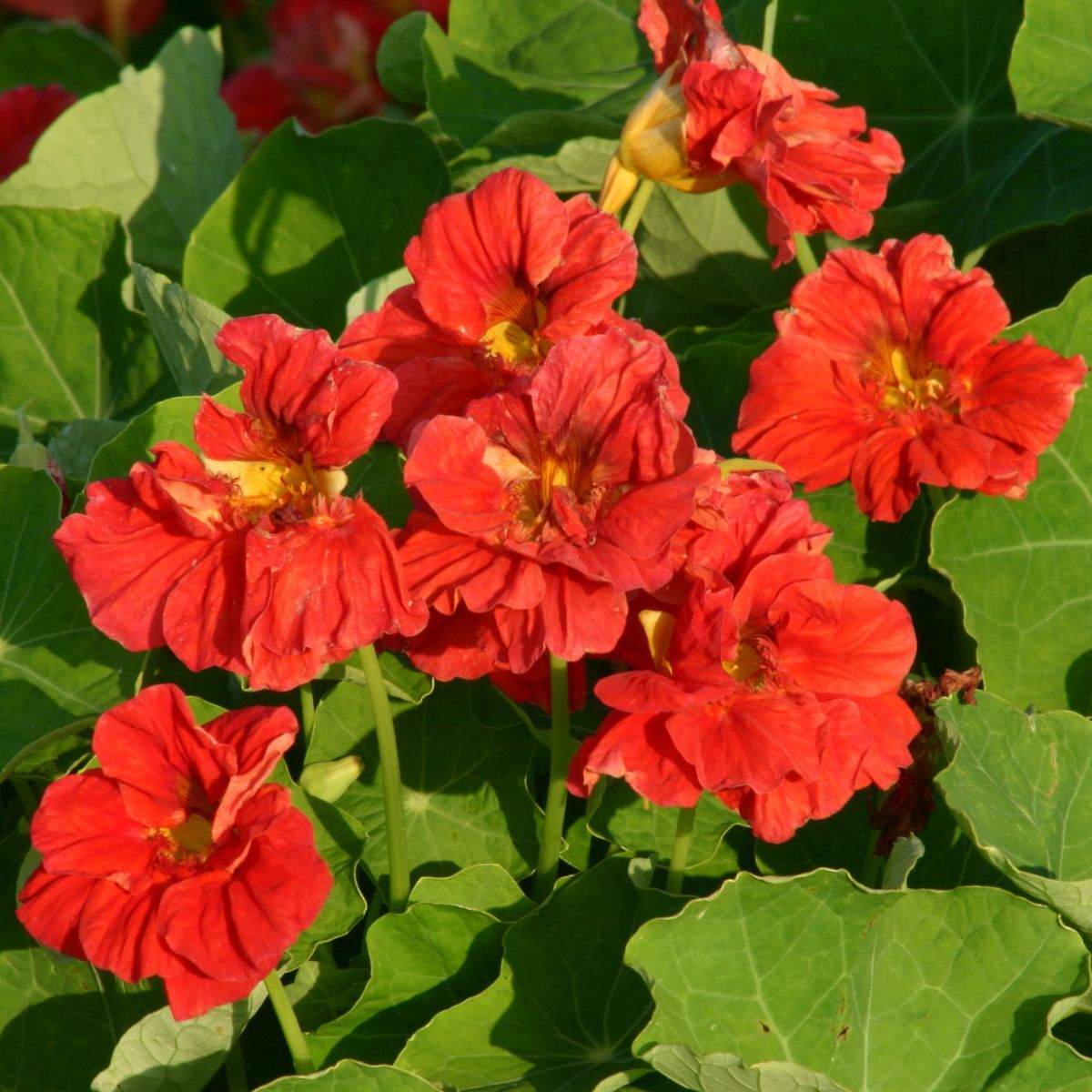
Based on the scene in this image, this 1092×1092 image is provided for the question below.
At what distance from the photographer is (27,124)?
1554 millimetres

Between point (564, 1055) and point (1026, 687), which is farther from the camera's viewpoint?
point (1026, 687)

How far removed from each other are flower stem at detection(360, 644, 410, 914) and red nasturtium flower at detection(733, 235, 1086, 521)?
0.99ft

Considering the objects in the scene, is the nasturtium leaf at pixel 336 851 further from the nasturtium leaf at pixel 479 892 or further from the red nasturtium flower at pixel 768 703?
the red nasturtium flower at pixel 768 703

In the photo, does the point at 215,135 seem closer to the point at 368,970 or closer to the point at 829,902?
the point at 368,970

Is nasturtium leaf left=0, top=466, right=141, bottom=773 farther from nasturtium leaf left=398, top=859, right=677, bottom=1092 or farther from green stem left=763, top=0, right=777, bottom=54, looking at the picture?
green stem left=763, top=0, right=777, bottom=54

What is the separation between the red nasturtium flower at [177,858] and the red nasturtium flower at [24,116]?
101 centimetres

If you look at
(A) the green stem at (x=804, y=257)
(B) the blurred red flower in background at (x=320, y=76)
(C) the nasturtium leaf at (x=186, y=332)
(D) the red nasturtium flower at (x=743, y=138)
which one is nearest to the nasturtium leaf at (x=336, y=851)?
(C) the nasturtium leaf at (x=186, y=332)

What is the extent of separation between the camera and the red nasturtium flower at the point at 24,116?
60.6 inches

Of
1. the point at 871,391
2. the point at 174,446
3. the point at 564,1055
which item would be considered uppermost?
the point at 174,446

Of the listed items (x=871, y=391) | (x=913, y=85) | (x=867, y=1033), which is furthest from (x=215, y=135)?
(x=867, y=1033)

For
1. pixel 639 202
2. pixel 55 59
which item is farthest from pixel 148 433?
pixel 55 59

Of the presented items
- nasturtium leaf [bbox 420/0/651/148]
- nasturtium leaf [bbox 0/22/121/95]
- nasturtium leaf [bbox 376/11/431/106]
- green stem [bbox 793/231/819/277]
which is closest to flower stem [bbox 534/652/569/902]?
green stem [bbox 793/231/819/277]

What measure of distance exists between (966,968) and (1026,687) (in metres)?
0.26

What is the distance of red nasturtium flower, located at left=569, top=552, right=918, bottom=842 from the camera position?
0.73 metres
